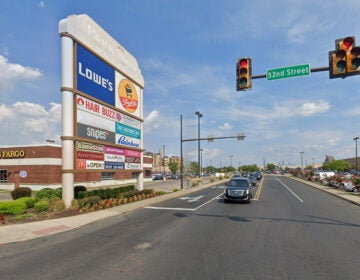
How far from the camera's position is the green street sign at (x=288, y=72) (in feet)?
33.4

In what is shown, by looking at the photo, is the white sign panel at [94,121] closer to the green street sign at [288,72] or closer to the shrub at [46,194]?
the shrub at [46,194]

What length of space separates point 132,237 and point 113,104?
11920 millimetres

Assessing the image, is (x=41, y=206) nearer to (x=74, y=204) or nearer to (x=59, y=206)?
(x=59, y=206)

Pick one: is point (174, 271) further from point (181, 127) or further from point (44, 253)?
point (181, 127)

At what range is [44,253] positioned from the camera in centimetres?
762

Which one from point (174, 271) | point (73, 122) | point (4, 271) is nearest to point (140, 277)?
point (174, 271)

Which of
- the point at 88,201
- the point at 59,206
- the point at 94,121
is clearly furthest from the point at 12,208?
the point at 94,121

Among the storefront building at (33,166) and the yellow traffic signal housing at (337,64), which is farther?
the storefront building at (33,166)

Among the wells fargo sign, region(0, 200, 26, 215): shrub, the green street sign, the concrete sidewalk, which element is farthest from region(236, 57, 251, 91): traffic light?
the wells fargo sign

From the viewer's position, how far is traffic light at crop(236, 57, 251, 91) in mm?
10602

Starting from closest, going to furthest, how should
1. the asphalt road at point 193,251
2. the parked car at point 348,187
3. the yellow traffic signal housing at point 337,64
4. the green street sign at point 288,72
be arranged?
the asphalt road at point 193,251 < the yellow traffic signal housing at point 337,64 < the green street sign at point 288,72 < the parked car at point 348,187

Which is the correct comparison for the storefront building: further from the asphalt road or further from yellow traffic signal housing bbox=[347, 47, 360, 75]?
yellow traffic signal housing bbox=[347, 47, 360, 75]

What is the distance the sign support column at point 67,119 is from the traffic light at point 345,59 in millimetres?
12434

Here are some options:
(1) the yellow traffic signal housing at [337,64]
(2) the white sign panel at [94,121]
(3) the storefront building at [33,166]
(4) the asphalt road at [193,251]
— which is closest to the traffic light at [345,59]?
(1) the yellow traffic signal housing at [337,64]
